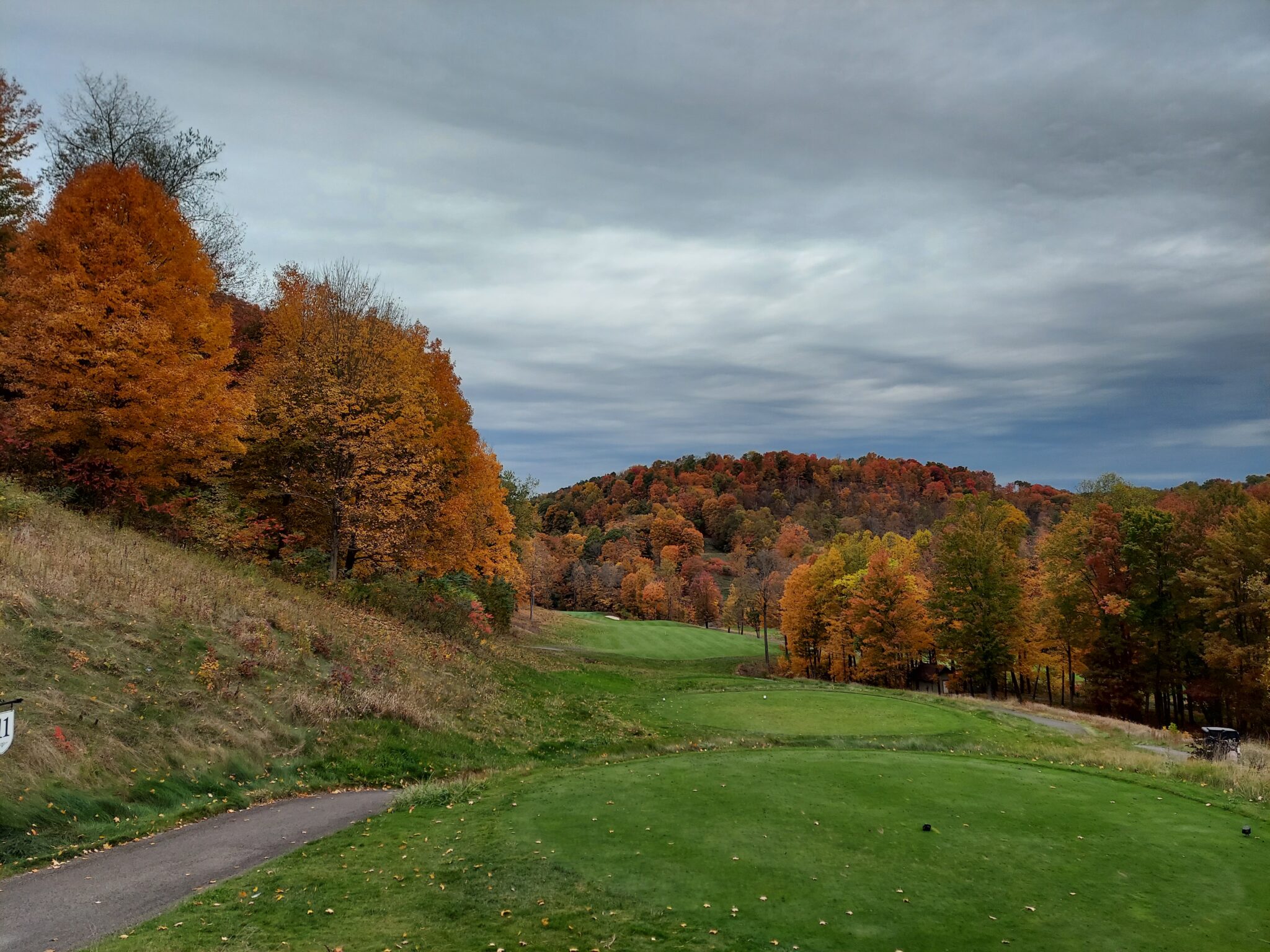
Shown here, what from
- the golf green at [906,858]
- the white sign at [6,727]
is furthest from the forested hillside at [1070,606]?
the white sign at [6,727]

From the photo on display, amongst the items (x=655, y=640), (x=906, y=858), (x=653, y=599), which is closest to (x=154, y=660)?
(x=906, y=858)

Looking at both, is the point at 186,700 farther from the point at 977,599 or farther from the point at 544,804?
the point at 977,599

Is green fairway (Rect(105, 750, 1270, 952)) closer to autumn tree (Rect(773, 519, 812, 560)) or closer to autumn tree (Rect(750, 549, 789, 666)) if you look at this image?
autumn tree (Rect(750, 549, 789, 666))

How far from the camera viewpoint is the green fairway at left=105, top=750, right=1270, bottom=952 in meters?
6.81

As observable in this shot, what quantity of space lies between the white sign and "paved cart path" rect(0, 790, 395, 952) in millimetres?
2500

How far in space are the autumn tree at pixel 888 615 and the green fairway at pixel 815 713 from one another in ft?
69.0

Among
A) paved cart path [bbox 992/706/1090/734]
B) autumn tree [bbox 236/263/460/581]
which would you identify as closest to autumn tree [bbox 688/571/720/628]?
paved cart path [bbox 992/706/1090/734]

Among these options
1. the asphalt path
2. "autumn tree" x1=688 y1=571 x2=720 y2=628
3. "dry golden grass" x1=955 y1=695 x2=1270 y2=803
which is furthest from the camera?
"autumn tree" x1=688 y1=571 x2=720 y2=628

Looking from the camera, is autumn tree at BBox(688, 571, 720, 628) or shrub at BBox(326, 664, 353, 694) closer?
shrub at BBox(326, 664, 353, 694)

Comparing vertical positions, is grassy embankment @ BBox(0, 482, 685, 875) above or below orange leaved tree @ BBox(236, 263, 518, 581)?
below

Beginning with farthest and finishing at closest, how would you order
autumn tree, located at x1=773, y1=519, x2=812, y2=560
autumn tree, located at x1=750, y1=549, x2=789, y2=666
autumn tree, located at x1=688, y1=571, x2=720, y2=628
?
autumn tree, located at x1=773, y1=519, x2=812, y2=560, autumn tree, located at x1=688, y1=571, x2=720, y2=628, autumn tree, located at x1=750, y1=549, x2=789, y2=666

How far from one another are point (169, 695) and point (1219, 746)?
945 inches

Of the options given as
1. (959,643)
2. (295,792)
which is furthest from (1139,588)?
(295,792)

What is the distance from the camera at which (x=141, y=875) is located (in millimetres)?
8461
